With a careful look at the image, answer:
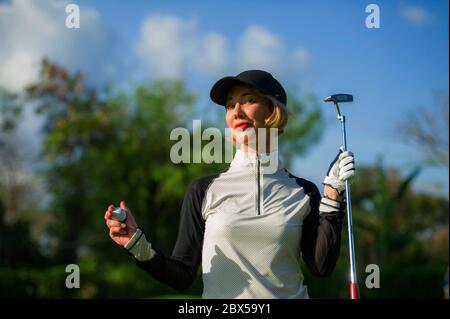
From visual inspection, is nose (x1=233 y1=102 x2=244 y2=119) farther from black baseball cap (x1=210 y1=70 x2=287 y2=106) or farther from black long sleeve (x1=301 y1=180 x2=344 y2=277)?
black long sleeve (x1=301 y1=180 x2=344 y2=277)

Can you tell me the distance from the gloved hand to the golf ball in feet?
2.99

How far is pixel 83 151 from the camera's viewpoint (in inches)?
1296

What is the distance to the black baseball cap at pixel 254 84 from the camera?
2.92m

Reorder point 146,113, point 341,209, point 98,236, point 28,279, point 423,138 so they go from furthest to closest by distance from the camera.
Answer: point 146,113 → point 98,236 → point 423,138 → point 28,279 → point 341,209

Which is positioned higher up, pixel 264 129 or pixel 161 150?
pixel 161 150

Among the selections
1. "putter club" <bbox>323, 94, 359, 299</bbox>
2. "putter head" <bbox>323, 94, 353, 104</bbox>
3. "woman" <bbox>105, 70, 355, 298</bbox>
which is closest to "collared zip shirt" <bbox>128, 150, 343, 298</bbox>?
"woman" <bbox>105, 70, 355, 298</bbox>

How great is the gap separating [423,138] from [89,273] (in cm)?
1364

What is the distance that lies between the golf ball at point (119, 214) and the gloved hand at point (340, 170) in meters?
0.91

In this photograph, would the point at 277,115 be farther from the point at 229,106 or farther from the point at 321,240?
the point at 321,240

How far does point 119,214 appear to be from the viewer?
267 centimetres

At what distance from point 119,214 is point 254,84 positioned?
2.78ft
